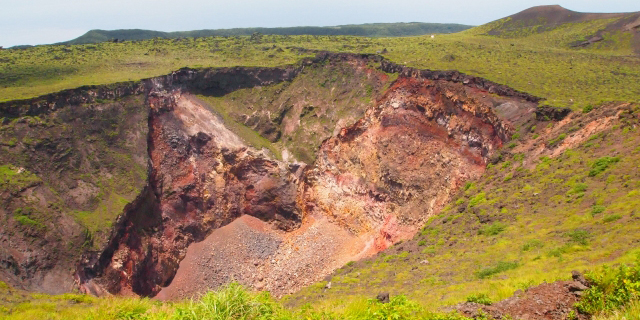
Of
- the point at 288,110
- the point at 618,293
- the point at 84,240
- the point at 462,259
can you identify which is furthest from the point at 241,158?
the point at 618,293

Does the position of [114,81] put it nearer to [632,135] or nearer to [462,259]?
[462,259]

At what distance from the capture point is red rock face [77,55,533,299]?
40.4m

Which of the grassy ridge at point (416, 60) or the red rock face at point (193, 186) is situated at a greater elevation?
the grassy ridge at point (416, 60)

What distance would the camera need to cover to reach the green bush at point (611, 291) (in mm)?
12977

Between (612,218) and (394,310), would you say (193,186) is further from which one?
(394,310)

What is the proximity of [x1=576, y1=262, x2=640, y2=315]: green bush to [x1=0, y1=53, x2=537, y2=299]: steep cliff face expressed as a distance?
84.5 feet

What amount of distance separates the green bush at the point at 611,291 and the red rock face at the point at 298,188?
25372 mm

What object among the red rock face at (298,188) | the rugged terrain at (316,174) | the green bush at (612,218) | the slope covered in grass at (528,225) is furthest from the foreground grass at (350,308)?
the red rock face at (298,188)

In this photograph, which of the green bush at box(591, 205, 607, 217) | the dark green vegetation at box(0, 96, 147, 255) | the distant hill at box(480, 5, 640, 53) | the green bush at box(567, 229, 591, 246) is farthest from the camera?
the distant hill at box(480, 5, 640, 53)

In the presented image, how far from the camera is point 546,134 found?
3634 cm

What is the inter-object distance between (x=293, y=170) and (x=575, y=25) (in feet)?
175

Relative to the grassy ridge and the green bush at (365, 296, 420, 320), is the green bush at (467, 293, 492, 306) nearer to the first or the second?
the green bush at (365, 296, 420, 320)

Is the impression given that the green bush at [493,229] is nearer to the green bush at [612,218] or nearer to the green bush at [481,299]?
the green bush at [612,218]

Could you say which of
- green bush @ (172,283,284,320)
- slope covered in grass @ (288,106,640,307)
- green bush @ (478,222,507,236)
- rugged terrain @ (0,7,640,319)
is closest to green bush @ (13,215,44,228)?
rugged terrain @ (0,7,640,319)
